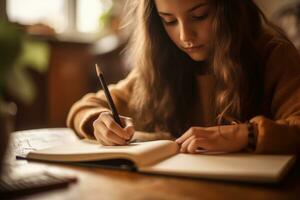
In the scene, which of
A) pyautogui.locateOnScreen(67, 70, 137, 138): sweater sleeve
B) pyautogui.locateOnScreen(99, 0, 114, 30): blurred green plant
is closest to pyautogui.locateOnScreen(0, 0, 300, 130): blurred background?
pyautogui.locateOnScreen(99, 0, 114, 30): blurred green plant

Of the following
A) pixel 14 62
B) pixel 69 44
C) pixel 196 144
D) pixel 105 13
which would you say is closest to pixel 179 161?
pixel 196 144

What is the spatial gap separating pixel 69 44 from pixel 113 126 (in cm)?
217

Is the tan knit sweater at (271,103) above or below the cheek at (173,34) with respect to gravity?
below

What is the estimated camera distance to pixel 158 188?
647 millimetres

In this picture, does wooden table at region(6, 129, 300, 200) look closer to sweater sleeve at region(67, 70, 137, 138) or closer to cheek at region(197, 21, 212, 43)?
→ sweater sleeve at region(67, 70, 137, 138)

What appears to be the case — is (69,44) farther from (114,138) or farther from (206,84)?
(114,138)

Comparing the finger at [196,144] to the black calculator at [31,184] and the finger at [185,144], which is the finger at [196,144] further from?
the black calculator at [31,184]

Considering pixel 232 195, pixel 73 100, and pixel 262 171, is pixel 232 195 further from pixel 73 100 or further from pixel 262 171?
pixel 73 100

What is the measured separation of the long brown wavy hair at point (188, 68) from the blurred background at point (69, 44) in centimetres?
105

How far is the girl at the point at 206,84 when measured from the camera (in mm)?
888

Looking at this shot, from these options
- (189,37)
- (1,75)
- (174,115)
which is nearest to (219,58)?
(189,37)

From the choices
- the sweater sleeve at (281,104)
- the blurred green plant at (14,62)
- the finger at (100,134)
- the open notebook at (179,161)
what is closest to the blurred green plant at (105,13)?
the sweater sleeve at (281,104)

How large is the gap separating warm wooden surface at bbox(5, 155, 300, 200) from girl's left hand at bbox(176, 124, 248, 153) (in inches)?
5.7

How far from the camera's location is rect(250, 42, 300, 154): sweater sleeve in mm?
861
